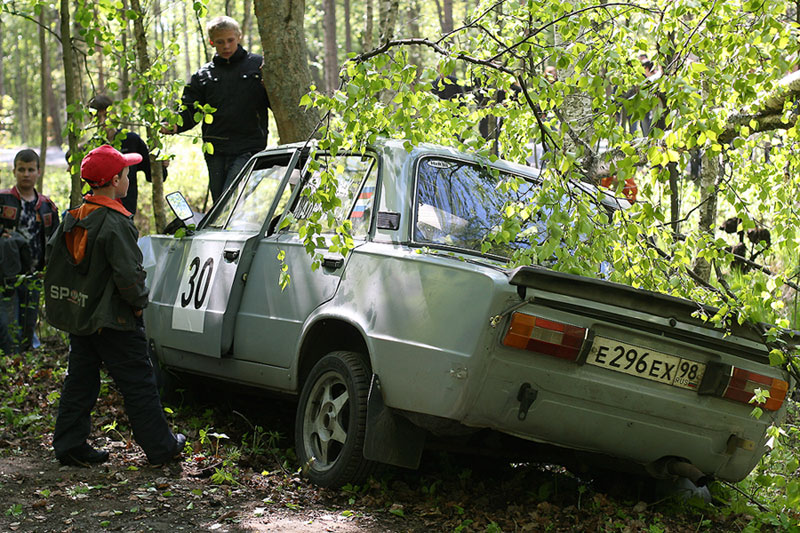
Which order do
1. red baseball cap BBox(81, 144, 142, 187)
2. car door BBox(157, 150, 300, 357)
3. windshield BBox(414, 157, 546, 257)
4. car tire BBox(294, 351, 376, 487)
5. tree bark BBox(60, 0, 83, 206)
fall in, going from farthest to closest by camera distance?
tree bark BBox(60, 0, 83, 206) < car door BBox(157, 150, 300, 357) < red baseball cap BBox(81, 144, 142, 187) < windshield BBox(414, 157, 546, 257) < car tire BBox(294, 351, 376, 487)

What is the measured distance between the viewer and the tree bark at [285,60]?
814cm

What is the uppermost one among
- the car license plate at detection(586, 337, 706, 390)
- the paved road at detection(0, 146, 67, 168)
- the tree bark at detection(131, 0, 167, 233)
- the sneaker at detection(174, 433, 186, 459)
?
the paved road at detection(0, 146, 67, 168)

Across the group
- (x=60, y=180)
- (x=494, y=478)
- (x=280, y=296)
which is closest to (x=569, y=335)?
(x=494, y=478)

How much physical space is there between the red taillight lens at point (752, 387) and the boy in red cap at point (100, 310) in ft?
10.00

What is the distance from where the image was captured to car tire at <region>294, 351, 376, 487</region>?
4.57 metres

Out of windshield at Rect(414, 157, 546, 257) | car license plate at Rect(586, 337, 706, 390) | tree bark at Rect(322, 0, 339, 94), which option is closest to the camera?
car license plate at Rect(586, 337, 706, 390)

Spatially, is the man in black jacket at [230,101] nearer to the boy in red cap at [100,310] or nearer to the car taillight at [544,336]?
the boy in red cap at [100,310]

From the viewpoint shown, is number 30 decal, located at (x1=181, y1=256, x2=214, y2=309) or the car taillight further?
number 30 decal, located at (x1=181, y1=256, x2=214, y2=309)

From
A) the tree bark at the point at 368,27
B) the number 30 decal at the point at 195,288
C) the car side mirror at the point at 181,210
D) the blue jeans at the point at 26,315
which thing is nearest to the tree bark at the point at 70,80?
the blue jeans at the point at 26,315

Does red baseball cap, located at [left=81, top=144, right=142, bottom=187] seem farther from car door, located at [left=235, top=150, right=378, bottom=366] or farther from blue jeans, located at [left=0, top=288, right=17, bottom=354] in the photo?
blue jeans, located at [left=0, top=288, right=17, bottom=354]

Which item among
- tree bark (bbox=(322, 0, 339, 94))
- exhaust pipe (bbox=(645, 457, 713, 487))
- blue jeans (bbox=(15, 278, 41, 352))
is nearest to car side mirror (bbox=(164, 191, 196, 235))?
blue jeans (bbox=(15, 278, 41, 352))

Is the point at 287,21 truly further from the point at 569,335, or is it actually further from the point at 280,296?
the point at 569,335

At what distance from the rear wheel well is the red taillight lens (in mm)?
1876

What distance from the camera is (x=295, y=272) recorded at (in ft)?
17.4
